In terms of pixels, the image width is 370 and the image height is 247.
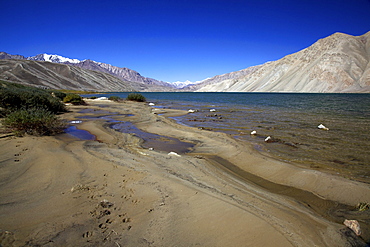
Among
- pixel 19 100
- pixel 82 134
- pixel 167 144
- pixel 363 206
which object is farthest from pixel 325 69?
pixel 19 100

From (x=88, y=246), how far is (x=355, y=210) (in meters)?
4.63

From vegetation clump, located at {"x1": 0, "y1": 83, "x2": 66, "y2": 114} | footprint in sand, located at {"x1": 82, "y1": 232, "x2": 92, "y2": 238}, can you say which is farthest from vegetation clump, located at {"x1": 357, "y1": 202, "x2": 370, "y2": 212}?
vegetation clump, located at {"x1": 0, "y1": 83, "x2": 66, "y2": 114}

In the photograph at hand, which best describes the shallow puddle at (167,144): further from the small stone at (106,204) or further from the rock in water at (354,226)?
the rock in water at (354,226)

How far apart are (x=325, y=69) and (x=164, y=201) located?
12814 cm

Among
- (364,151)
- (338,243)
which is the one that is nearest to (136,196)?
(338,243)

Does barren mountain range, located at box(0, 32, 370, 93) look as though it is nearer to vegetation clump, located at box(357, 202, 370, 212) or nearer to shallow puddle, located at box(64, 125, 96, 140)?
shallow puddle, located at box(64, 125, 96, 140)

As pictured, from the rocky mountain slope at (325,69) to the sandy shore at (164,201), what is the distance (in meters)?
111

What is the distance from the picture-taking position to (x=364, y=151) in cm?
719

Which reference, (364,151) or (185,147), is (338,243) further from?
(364,151)

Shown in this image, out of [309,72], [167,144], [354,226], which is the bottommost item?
[354,226]

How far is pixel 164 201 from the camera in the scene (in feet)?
11.3

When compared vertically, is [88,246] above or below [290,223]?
above

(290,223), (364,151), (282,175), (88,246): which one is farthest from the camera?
(364,151)

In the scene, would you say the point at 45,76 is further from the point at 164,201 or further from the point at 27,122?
the point at 164,201
